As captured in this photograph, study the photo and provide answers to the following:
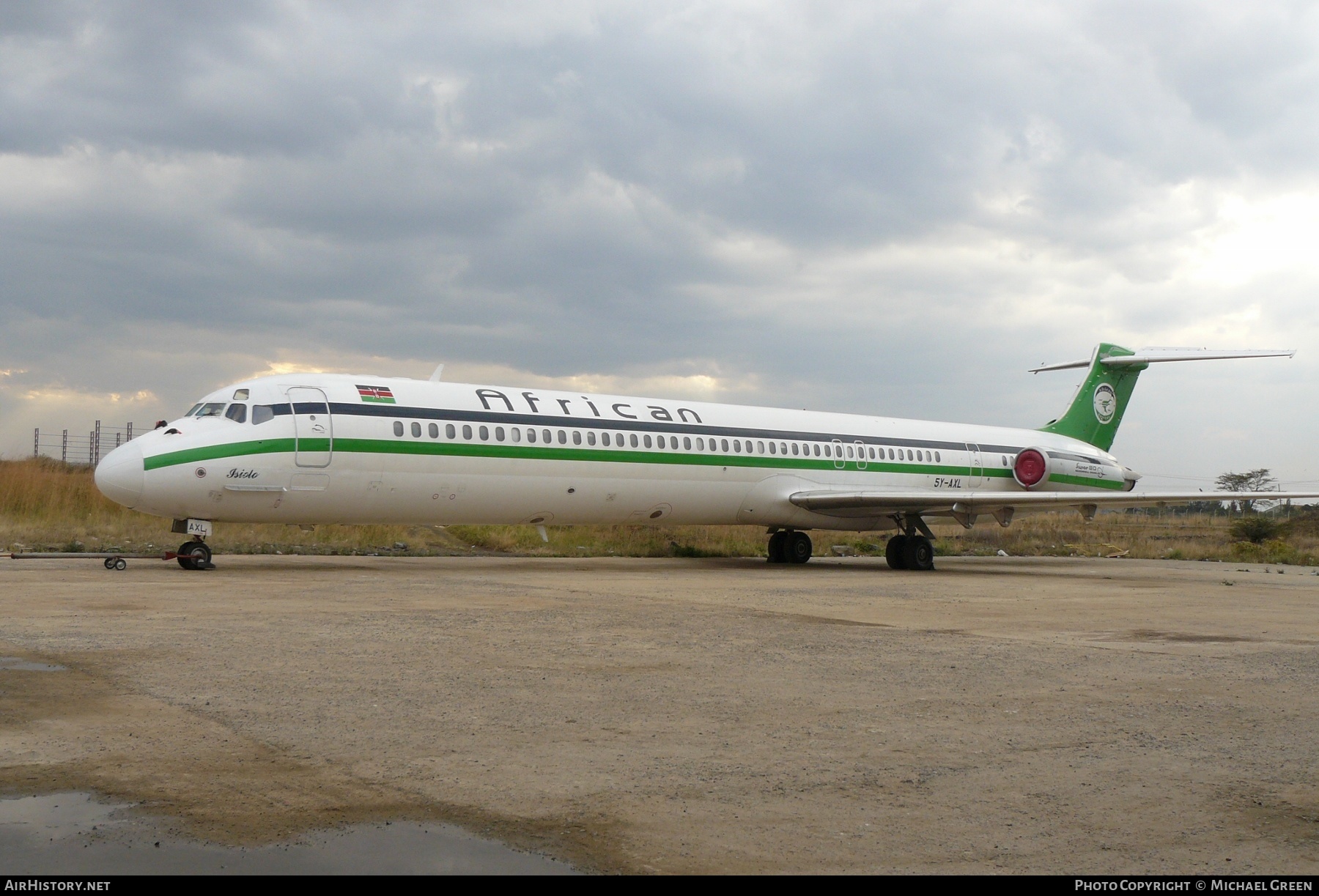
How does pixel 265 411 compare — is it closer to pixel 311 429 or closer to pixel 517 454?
pixel 311 429

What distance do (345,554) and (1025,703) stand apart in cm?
1912

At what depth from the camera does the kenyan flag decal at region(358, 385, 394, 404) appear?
704 inches

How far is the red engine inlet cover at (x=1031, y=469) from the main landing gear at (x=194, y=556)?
2113cm

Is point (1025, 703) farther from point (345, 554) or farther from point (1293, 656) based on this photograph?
point (345, 554)

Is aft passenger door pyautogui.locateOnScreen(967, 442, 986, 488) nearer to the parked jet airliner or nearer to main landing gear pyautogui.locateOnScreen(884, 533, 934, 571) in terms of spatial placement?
the parked jet airliner

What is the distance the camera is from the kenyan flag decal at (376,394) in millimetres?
17891

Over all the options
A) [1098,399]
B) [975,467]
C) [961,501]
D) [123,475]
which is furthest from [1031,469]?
[123,475]

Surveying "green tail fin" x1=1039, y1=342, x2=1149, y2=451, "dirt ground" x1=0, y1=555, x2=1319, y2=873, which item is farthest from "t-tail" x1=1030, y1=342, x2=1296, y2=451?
"dirt ground" x1=0, y1=555, x2=1319, y2=873

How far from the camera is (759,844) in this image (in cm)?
411

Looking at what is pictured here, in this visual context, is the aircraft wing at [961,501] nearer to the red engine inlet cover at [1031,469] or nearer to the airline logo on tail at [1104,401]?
the red engine inlet cover at [1031,469]

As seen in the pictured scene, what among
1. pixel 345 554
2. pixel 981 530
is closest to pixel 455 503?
pixel 345 554

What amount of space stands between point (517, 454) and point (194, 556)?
5530mm

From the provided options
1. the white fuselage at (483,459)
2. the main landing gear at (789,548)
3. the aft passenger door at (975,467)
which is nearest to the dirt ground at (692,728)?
the white fuselage at (483,459)

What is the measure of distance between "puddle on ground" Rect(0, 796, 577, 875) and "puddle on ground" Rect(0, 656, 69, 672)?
3429 millimetres
